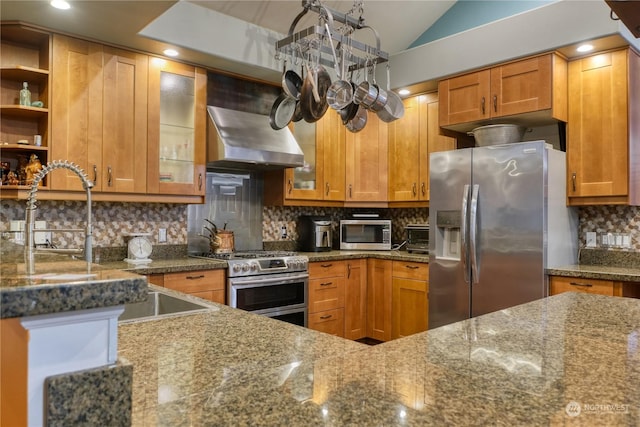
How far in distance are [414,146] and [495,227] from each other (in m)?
1.36

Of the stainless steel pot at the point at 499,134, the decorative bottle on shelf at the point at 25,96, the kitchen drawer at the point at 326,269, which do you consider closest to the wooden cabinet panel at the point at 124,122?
the decorative bottle on shelf at the point at 25,96

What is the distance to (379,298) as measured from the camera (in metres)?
4.27

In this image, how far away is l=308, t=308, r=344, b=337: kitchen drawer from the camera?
396 cm

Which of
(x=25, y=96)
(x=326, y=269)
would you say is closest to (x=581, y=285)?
(x=326, y=269)

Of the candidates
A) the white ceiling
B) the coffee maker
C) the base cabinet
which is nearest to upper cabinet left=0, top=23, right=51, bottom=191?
the white ceiling

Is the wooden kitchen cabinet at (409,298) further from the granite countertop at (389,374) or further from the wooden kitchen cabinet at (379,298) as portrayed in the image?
the granite countertop at (389,374)

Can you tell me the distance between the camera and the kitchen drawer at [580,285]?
9.54 ft

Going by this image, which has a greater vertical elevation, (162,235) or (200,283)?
(162,235)

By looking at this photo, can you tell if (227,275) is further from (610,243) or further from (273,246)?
(610,243)

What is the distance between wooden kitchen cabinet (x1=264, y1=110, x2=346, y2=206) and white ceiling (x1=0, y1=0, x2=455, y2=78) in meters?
0.92

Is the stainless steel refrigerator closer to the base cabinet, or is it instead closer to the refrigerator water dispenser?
the refrigerator water dispenser

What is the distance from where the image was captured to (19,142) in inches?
114

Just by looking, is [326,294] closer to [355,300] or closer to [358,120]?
[355,300]

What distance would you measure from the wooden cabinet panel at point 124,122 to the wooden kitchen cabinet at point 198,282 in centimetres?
69
